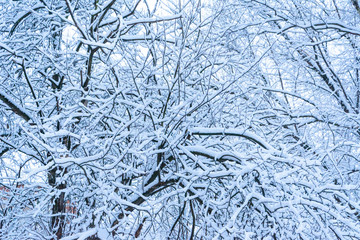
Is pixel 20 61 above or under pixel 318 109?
under

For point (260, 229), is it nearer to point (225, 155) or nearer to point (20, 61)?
point (225, 155)

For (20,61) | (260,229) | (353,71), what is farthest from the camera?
(353,71)

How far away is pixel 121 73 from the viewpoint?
5.17 m

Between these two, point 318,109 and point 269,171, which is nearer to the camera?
point 269,171

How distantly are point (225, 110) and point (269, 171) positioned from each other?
5.31ft

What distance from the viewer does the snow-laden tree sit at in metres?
3.34

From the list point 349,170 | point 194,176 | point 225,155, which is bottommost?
point 194,176

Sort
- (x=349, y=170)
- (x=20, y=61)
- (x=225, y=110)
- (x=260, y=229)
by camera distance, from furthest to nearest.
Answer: (x=349, y=170) → (x=225, y=110) → (x=20, y=61) → (x=260, y=229)

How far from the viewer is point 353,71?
672cm

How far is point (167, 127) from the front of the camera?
374cm

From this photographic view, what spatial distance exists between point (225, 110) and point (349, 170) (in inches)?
94.7

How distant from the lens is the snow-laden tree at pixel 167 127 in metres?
3.34

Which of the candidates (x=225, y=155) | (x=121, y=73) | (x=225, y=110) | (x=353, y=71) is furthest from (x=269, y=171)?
(x=353, y=71)

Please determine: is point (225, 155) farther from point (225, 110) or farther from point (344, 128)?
point (344, 128)
